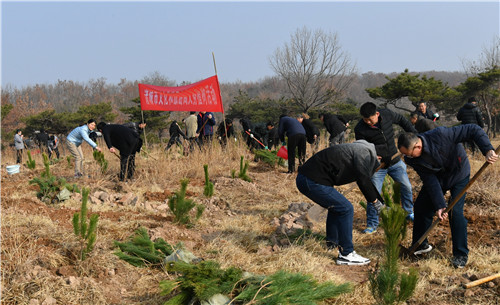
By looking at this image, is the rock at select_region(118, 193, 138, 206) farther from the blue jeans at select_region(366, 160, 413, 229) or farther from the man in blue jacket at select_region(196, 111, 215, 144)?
the man in blue jacket at select_region(196, 111, 215, 144)

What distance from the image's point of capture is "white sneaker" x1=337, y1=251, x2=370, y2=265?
4.18 meters

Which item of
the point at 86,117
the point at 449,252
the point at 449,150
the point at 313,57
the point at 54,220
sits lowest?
the point at 449,252

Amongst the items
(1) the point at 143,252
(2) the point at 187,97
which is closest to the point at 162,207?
(1) the point at 143,252

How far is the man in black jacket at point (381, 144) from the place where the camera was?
17.0 feet

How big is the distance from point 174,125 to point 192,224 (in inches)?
313

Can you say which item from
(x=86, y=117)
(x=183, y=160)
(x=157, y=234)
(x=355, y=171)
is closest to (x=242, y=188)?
(x=183, y=160)

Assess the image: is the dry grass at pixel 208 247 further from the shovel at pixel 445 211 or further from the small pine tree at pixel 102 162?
the small pine tree at pixel 102 162

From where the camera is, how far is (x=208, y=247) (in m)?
4.57

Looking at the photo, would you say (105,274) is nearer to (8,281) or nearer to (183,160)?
(8,281)

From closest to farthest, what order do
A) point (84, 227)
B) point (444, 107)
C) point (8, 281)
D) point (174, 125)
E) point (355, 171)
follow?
point (8, 281) < point (84, 227) < point (355, 171) < point (174, 125) < point (444, 107)

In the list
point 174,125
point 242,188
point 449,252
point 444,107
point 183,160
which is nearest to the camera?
point 449,252

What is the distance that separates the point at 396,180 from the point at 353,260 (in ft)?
5.27

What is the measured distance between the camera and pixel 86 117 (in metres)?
25.2

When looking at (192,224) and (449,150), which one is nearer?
(449,150)
